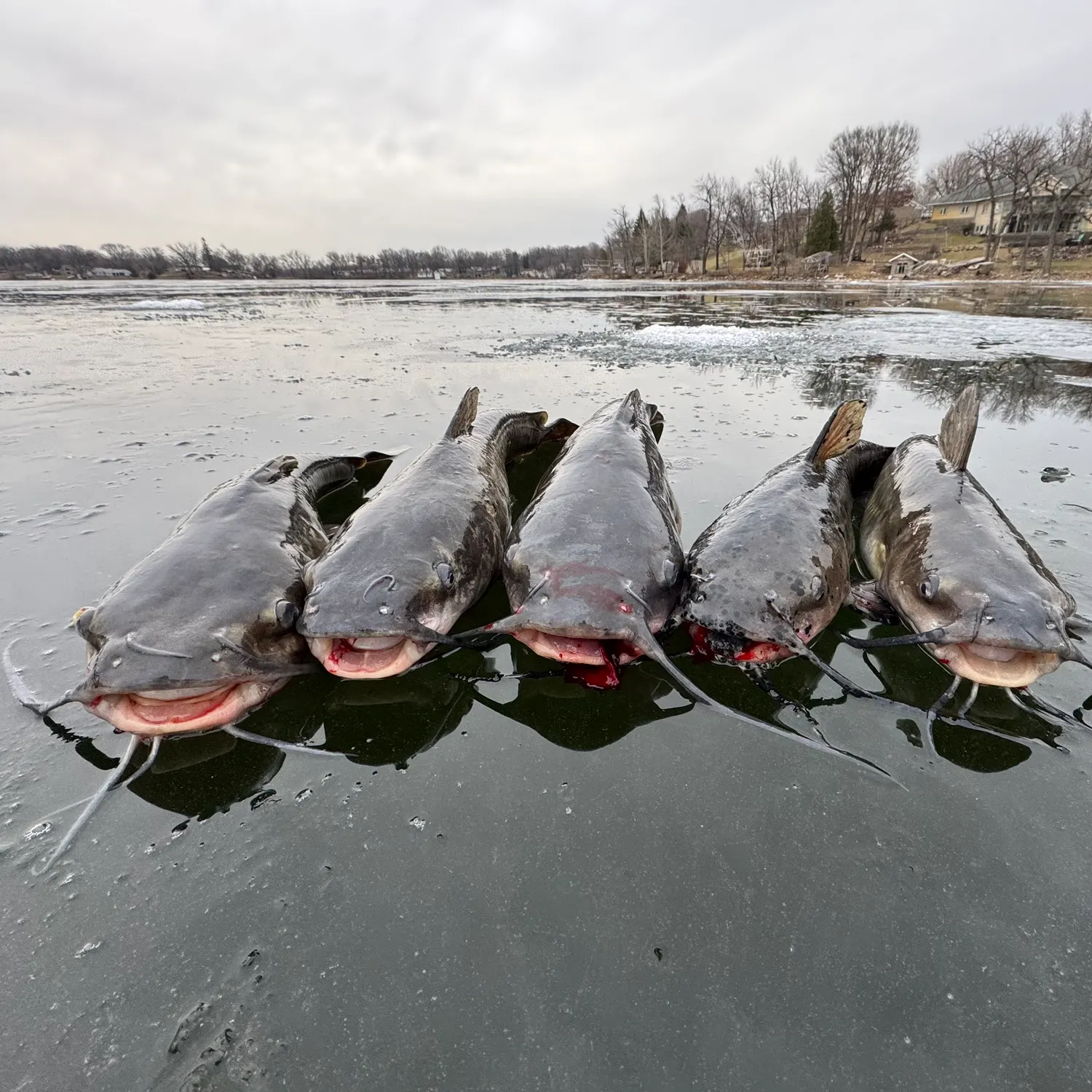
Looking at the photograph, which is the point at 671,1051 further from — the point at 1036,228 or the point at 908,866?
the point at 1036,228

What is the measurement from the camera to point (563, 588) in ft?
8.14

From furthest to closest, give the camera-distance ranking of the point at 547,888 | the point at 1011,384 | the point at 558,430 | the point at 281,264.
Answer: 1. the point at 281,264
2. the point at 1011,384
3. the point at 558,430
4. the point at 547,888

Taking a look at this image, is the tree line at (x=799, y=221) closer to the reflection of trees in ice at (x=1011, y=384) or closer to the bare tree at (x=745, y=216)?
the bare tree at (x=745, y=216)

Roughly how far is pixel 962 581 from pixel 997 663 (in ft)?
1.23

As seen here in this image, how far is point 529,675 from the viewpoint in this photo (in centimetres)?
256

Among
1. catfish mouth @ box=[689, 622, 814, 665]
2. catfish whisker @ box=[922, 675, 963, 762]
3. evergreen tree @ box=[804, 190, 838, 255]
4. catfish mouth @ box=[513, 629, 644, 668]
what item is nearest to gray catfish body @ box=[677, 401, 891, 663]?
catfish mouth @ box=[689, 622, 814, 665]

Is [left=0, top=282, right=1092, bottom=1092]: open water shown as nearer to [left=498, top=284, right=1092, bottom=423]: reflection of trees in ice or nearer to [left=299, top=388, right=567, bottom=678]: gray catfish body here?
[left=299, top=388, right=567, bottom=678]: gray catfish body

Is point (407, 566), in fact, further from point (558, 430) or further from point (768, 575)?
point (558, 430)

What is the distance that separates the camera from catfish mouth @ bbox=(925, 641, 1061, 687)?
2.19 metres

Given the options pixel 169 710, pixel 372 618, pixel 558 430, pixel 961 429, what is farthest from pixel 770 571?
pixel 558 430

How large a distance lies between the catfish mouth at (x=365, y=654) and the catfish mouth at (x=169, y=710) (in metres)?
0.35

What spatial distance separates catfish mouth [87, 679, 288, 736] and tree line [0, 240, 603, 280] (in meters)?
92.9

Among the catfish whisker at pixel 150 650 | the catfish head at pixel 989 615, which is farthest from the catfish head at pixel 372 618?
the catfish head at pixel 989 615

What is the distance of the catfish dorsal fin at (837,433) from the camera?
3.69 meters
